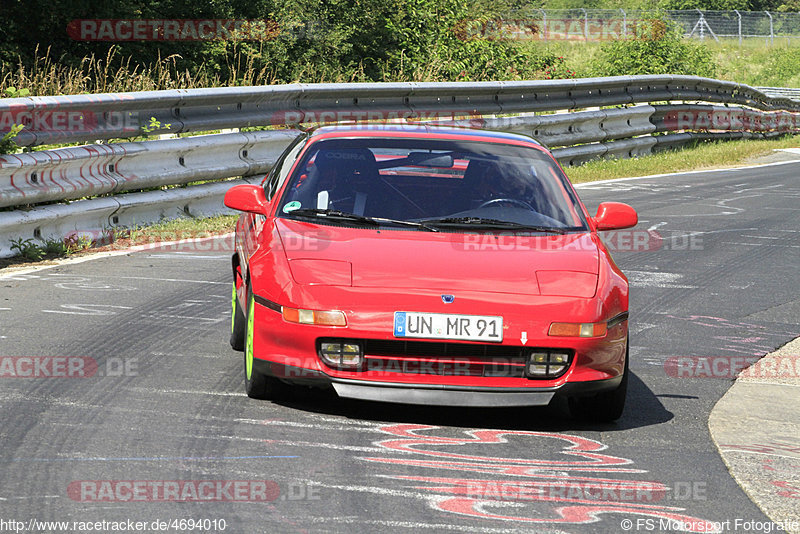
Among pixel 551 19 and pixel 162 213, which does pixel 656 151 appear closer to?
pixel 162 213

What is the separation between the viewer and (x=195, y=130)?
11453mm

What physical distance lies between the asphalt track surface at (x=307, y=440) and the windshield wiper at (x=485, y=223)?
3.04 ft

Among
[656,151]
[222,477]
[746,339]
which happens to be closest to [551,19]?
[656,151]

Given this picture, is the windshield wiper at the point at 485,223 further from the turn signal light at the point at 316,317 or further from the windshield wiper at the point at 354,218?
the turn signal light at the point at 316,317

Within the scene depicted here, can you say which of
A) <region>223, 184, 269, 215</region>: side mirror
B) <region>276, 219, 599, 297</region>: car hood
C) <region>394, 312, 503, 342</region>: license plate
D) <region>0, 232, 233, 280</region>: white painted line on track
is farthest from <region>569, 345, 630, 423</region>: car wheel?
<region>0, 232, 233, 280</region>: white painted line on track

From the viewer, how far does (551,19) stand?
2410 inches

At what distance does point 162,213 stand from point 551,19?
5251 cm

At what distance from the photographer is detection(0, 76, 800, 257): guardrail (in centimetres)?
942

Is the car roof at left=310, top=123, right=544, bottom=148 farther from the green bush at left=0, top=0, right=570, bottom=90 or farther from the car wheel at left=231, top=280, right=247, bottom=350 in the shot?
the green bush at left=0, top=0, right=570, bottom=90

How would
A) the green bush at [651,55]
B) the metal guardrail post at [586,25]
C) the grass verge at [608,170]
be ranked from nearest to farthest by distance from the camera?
the grass verge at [608,170] < the green bush at [651,55] < the metal guardrail post at [586,25]

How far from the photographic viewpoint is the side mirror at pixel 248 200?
21.1ft

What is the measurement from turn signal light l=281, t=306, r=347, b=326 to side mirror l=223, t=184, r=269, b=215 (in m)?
1.10

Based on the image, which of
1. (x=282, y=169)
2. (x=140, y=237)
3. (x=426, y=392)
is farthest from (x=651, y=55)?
(x=426, y=392)

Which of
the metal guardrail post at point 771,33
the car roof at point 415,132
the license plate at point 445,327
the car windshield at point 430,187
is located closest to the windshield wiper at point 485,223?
the car windshield at point 430,187
